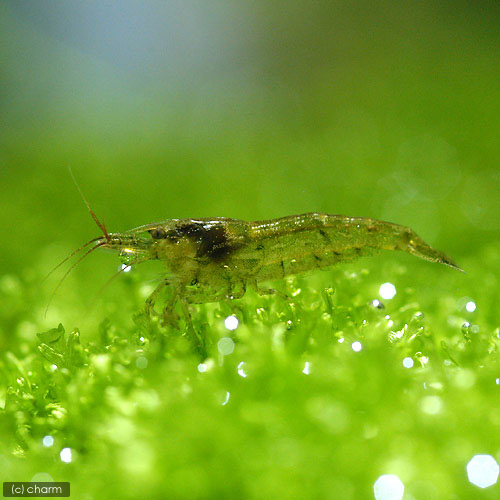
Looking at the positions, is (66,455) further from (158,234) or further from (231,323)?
(158,234)

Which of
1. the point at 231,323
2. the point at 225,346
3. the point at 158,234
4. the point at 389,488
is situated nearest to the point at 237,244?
the point at 158,234

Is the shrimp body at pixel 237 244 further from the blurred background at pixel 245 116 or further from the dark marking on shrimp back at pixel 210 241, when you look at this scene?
the blurred background at pixel 245 116

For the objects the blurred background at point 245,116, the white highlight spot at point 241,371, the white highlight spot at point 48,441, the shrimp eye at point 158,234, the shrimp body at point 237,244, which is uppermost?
the blurred background at point 245,116

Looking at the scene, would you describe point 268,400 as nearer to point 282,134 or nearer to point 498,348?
point 498,348

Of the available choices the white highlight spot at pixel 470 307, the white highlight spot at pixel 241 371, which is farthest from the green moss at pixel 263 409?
the white highlight spot at pixel 470 307

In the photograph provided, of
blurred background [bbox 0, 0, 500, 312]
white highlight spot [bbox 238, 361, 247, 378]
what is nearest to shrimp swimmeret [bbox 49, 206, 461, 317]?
white highlight spot [bbox 238, 361, 247, 378]

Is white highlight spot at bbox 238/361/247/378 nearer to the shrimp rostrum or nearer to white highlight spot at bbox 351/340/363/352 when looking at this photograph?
white highlight spot at bbox 351/340/363/352

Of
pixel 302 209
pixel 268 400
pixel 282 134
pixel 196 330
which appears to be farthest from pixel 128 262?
pixel 282 134
